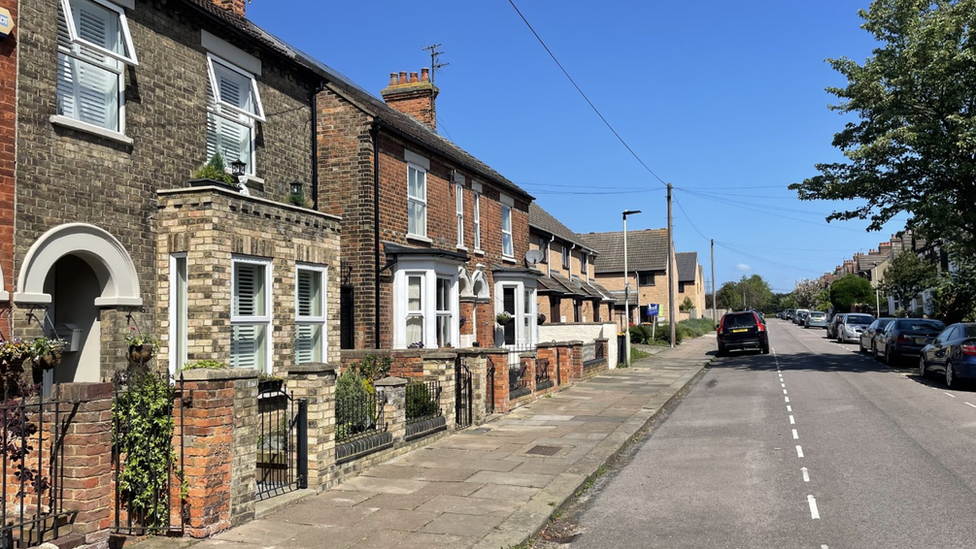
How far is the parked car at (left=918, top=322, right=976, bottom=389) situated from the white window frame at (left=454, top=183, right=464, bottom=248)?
1193 cm

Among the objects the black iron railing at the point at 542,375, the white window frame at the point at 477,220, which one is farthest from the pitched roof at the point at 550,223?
the black iron railing at the point at 542,375

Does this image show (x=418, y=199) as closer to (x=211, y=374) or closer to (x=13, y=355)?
(x=13, y=355)

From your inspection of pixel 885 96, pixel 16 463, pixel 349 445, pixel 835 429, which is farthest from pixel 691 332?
pixel 16 463

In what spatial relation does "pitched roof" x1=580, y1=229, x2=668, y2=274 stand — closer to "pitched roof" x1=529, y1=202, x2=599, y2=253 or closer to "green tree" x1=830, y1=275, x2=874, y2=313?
A: "pitched roof" x1=529, y1=202, x2=599, y2=253

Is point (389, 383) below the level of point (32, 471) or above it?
above

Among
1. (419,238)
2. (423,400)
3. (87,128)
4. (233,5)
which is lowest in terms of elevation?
(423,400)

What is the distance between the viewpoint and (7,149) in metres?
8.04

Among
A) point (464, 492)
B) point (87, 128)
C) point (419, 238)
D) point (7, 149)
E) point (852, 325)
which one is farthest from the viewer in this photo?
point (852, 325)

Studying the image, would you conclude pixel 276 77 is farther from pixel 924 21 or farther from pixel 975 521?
pixel 924 21

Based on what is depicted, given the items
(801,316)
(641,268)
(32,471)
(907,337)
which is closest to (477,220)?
(907,337)

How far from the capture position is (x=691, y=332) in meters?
49.3

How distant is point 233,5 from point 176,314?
732 cm

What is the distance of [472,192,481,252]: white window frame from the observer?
20.9 meters

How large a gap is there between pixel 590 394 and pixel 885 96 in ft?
42.0
